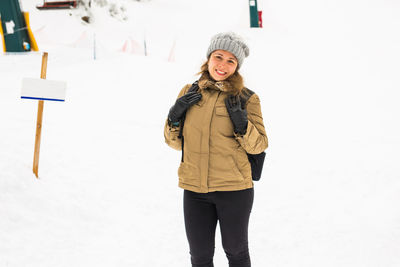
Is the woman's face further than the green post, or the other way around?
the green post

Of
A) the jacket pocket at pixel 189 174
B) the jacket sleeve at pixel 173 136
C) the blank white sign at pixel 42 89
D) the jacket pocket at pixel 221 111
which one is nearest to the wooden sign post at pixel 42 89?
the blank white sign at pixel 42 89

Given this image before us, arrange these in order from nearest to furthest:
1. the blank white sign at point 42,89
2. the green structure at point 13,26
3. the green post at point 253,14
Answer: the blank white sign at point 42,89, the green structure at point 13,26, the green post at point 253,14

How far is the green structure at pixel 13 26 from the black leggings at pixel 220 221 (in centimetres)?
966

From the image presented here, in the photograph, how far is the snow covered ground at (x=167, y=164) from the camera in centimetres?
329

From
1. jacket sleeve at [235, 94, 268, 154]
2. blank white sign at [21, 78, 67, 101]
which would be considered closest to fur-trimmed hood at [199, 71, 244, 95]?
jacket sleeve at [235, 94, 268, 154]

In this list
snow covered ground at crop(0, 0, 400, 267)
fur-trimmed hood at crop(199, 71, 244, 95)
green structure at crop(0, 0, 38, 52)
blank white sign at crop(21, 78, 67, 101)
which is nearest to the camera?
fur-trimmed hood at crop(199, 71, 244, 95)

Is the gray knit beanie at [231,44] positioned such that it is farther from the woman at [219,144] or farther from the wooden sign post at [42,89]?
the wooden sign post at [42,89]

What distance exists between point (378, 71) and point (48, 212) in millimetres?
8726

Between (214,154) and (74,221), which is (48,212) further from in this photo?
(214,154)

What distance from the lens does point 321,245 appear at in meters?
3.34

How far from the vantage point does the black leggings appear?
2047 millimetres

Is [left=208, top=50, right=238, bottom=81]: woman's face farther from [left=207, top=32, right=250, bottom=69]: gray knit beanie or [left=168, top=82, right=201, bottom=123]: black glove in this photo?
[left=168, top=82, right=201, bottom=123]: black glove

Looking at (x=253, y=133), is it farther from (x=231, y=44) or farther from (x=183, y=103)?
(x=231, y=44)

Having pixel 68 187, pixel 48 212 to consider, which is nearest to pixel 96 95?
pixel 68 187
